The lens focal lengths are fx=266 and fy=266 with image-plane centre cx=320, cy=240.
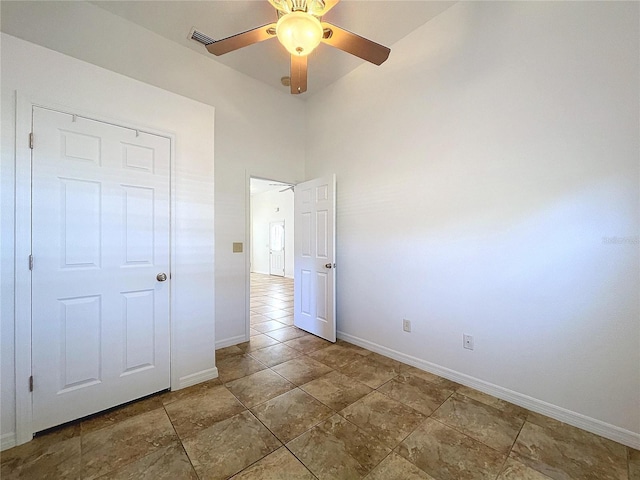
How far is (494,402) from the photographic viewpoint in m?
2.13

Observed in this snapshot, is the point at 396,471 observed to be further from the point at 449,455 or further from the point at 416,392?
the point at 416,392

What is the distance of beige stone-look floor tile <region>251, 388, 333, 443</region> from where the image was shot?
180cm

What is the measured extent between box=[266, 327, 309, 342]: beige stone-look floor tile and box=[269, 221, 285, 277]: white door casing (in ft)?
18.2

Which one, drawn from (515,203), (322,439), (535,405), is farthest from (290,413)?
(515,203)

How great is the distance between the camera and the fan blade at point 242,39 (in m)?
1.78

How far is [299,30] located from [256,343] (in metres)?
3.19

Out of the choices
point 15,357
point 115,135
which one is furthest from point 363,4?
point 15,357

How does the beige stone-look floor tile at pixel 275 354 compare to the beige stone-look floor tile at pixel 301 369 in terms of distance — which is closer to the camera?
the beige stone-look floor tile at pixel 301 369

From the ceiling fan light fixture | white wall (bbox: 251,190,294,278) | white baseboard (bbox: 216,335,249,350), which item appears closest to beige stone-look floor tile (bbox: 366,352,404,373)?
white baseboard (bbox: 216,335,249,350)

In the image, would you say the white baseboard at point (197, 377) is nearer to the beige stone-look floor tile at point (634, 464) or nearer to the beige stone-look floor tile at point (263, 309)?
the beige stone-look floor tile at point (263, 309)

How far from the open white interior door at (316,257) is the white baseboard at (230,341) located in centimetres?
86

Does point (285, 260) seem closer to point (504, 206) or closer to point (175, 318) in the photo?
point (175, 318)

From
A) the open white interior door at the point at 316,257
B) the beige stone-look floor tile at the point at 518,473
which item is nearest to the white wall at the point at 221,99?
the open white interior door at the point at 316,257

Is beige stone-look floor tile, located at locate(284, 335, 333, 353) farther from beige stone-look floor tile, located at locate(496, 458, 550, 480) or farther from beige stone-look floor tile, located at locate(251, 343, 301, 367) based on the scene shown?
beige stone-look floor tile, located at locate(496, 458, 550, 480)
